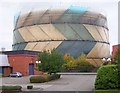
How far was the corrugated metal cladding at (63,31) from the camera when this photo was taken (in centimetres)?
9281

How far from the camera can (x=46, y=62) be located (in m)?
43.7

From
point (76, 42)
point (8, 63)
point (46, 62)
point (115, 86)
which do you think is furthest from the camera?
point (76, 42)

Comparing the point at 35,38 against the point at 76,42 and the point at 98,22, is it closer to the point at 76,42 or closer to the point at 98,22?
the point at 76,42

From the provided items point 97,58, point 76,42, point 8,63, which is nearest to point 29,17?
point 76,42

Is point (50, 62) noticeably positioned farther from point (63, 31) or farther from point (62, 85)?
point (63, 31)

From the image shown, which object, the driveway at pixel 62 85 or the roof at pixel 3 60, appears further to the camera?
the roof at pixel 3 60

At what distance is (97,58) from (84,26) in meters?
9.56

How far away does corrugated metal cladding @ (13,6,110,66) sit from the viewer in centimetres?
9281

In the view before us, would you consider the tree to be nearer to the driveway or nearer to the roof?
the driveway

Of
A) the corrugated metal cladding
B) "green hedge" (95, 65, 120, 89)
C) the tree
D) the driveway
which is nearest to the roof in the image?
the tree

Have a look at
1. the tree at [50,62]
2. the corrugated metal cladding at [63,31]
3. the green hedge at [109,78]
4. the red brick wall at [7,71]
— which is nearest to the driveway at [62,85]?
the tree at [50,62]

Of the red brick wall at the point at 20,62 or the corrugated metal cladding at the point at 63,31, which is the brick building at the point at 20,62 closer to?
the red brick wall at the point at 20,62

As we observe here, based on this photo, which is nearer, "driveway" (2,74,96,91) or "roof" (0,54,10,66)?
"driveway" (2,74,96,91)

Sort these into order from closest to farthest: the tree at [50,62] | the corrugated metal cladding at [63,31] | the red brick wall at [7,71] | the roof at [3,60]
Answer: the tree at [50,62], the roof at [3,60], the red brick wall at [7,71], the corrugated metal cladding at [63,31]
